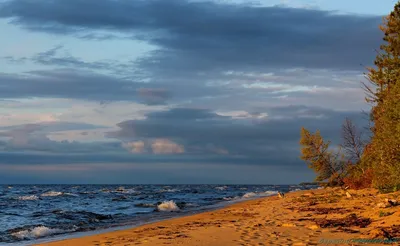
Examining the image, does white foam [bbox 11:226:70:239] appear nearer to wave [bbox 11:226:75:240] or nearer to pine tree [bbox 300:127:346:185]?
wave [bbox 11:226:75:240]

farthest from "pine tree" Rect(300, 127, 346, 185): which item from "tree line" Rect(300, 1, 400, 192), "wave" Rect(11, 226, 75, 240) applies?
"wave" Rect(11, 226, 75, 240)

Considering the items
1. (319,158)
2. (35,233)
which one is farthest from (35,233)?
(319,158)

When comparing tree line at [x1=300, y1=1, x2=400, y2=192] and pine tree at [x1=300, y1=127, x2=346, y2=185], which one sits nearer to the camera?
tree line at [x1=300, y1=1, x2=400, y2=192]

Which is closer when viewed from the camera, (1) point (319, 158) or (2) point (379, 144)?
(2) point (379, 144)

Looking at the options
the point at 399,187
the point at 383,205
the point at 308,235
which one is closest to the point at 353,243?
the point at 308,235

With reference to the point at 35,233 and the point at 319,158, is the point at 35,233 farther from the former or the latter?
the point at 319,158

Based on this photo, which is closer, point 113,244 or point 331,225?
point 113,244

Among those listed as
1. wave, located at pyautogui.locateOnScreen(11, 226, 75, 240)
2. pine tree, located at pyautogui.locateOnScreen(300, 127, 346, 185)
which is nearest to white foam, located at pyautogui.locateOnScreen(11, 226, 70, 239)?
wave, located at pyautogui.locateOnScreen(11, 226, 75, 240)

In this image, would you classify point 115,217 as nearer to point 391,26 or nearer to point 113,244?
point 113,244

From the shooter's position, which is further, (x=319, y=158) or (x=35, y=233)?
(x=319, y=158)

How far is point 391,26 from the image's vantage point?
31.0 metres

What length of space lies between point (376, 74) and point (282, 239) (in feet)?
68.6

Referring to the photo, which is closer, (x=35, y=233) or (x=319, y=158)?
(x=35, y=233)

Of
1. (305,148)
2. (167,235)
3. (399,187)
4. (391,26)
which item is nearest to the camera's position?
(167,235)
